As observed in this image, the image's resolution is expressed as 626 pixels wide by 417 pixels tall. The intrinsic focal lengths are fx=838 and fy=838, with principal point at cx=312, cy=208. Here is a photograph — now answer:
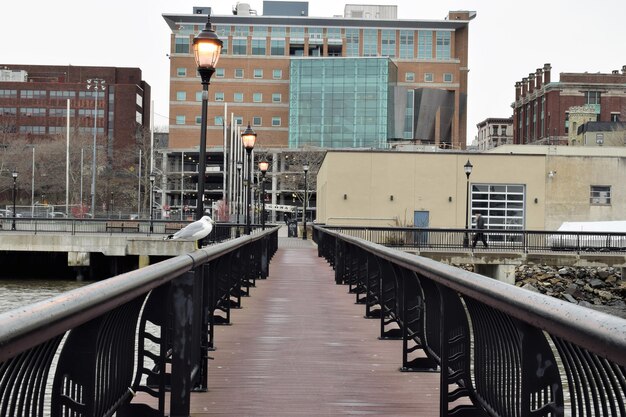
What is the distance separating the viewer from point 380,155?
2136 inches

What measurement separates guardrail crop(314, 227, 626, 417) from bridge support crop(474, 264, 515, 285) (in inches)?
1212

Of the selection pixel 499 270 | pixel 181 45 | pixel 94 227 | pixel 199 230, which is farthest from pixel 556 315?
pixel 181 45

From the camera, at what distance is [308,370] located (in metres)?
8.00

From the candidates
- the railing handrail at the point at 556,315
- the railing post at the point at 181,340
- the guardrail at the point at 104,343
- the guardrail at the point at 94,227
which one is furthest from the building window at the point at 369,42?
the railing handrail at the point at 556,315

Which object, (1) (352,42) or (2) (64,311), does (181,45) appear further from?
(2) (64,311)

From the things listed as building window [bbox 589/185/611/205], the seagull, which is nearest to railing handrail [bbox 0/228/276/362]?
the seagull

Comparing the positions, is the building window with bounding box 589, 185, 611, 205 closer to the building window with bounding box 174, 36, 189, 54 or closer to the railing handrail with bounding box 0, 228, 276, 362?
the railing handrail with bounding box 0, 228, 276, 362

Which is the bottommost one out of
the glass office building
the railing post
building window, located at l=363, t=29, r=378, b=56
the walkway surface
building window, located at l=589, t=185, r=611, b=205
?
the walkway surface

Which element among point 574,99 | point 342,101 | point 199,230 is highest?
point 574,99

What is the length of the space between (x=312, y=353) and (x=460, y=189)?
45.8 metres

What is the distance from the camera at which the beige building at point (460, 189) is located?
53.7m

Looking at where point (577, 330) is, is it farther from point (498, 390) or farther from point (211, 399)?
point (211, 399)

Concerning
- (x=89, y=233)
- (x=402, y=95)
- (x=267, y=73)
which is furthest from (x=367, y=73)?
(x=89, y=233)

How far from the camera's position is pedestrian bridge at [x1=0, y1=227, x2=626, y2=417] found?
2828mm
